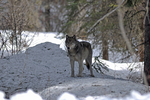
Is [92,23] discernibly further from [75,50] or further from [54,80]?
[54,80]

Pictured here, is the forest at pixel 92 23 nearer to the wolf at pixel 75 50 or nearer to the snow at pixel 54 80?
the wolf at pixel 75 50

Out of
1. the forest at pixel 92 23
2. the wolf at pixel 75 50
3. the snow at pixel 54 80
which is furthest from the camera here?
the forest at pixel 92 23

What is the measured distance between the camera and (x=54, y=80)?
732 centimetres

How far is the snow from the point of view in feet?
16.1

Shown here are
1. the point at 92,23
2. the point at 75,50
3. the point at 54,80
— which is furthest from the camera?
the point at 92,23

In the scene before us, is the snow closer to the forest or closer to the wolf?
the wolf

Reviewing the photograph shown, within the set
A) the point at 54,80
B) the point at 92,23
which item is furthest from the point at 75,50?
the point at 92,23

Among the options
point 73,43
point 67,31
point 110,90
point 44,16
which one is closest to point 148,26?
point 73,43

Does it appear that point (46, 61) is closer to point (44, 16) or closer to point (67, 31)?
point (67, 31)

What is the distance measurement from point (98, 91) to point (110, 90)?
0.99 ft

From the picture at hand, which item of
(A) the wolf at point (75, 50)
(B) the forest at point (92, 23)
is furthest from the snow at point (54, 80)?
(B) the forest at point (92, 23)

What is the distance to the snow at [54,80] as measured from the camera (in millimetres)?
4918

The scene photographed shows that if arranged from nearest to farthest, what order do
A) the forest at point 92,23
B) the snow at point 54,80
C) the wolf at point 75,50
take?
the snow at point 54,80
the wolf at point 75,50
the forest at point 92,23

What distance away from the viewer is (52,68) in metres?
9.06
